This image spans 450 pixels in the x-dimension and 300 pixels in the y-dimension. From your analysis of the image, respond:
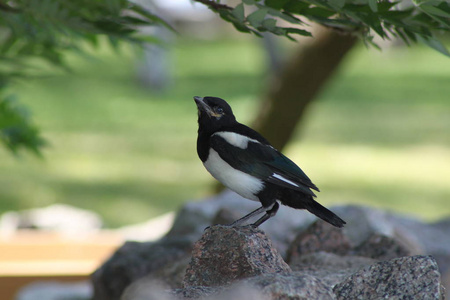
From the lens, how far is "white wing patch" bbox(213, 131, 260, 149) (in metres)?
1.57

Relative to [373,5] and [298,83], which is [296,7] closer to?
[373,5]

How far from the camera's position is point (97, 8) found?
81.0 inches

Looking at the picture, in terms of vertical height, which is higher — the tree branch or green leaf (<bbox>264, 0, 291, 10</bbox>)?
green leaf (<bbox>264, 0, 291, 10</bbox>)

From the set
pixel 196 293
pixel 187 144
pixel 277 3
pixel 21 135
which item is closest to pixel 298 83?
pixel 21 135

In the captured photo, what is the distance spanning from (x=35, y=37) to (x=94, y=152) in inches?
237

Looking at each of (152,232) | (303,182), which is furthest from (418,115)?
(303,182)

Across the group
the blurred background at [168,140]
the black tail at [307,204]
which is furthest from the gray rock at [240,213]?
the black tail at [307,204]

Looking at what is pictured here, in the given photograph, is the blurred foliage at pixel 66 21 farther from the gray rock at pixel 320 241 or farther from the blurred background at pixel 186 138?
the gray rock at pixel 320 241

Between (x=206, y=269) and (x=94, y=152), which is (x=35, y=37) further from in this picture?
(x=94, y=152)

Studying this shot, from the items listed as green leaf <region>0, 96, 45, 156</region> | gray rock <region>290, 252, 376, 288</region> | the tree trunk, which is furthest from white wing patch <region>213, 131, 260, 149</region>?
the tree trunk

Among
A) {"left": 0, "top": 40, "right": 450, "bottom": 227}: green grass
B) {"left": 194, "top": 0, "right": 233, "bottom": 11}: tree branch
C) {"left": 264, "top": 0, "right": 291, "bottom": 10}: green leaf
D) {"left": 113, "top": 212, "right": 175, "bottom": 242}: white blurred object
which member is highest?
{"left": 264, "top": 0, "right": 291, "bottom": 10}: green leaf

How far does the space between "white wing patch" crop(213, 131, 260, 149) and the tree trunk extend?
191 centimetres

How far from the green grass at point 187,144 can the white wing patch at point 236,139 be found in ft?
6.67

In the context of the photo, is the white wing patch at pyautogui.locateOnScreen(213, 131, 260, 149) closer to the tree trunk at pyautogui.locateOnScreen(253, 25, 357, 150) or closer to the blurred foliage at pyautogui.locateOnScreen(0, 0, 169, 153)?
the blurred foliage at pyautogui.locateOnScreen(0, 0, 169, 153)
